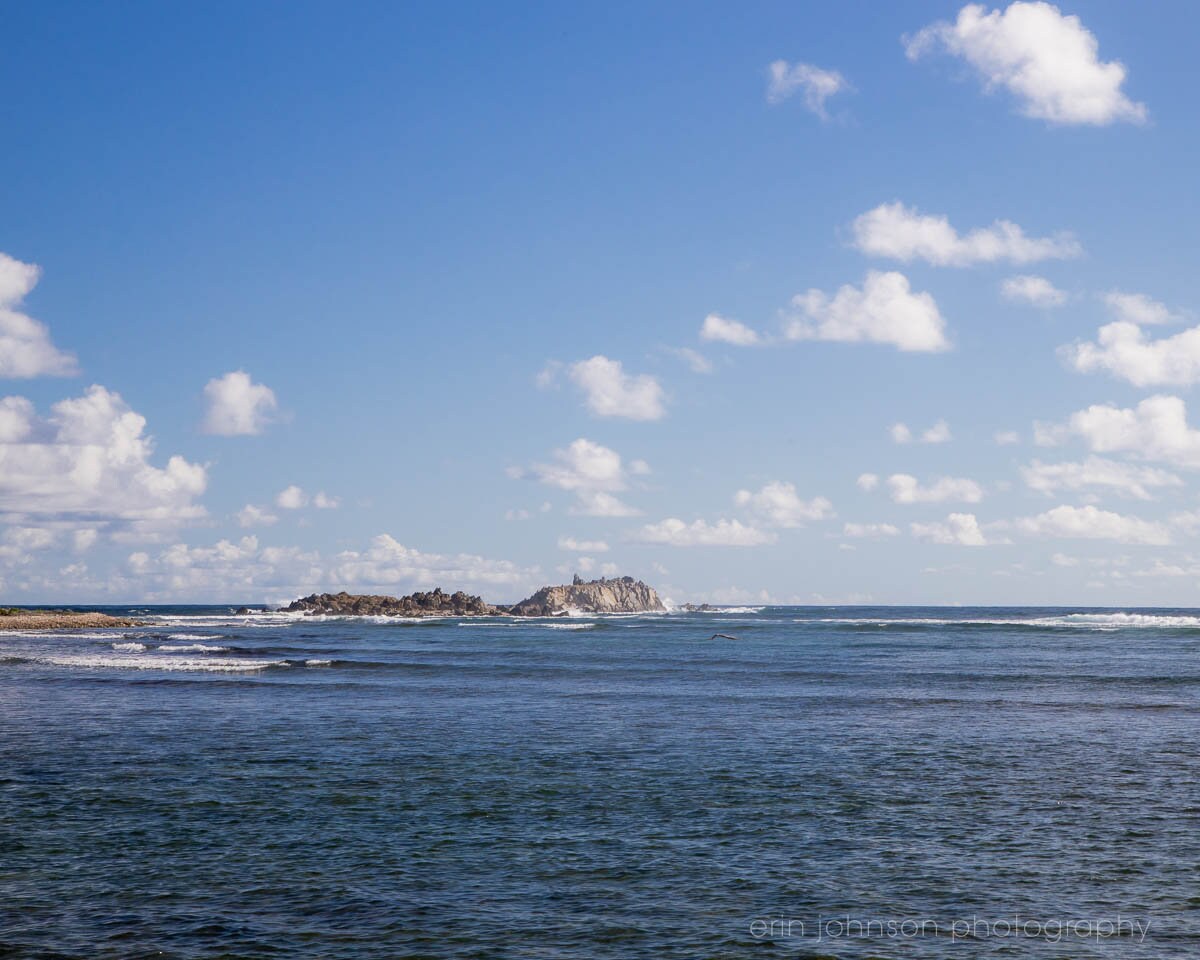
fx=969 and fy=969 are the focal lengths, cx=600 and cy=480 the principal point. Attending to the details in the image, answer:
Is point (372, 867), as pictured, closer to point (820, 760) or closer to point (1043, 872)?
point (1043, 872)

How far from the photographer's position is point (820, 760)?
78.7 feet

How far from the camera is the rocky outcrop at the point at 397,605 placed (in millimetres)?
154375

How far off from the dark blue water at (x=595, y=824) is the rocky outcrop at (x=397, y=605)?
11517 centimetres

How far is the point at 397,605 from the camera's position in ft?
518

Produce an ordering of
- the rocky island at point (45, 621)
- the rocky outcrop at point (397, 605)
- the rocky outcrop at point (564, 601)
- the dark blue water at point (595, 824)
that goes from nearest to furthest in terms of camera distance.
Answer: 1. the dark blue water at point (595, 824)
2. the rocky island at point (45, 621)
3. the rocky outcrop at point (397, 605)
4. the rocky outcrop at point (564, 601)

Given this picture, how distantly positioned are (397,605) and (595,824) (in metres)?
145

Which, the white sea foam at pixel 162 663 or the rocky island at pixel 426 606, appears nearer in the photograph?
the white sea foam at pixel 162 663

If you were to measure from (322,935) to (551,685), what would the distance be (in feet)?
106

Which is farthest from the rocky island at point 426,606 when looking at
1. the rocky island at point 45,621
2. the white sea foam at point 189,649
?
the white sea foam at point 189,649

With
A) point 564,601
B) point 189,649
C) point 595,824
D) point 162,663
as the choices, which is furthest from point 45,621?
point 564,601

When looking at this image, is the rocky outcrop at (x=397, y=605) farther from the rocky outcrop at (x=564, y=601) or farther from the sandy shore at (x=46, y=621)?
the sandy shore at (x=46, y=621)

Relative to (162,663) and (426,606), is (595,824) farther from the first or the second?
(426,606)

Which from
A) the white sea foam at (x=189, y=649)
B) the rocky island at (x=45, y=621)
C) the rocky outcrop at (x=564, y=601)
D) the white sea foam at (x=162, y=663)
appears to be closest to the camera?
the white sea foam at (x=162, y=663)

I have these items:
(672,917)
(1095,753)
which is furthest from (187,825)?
(1095,753)
